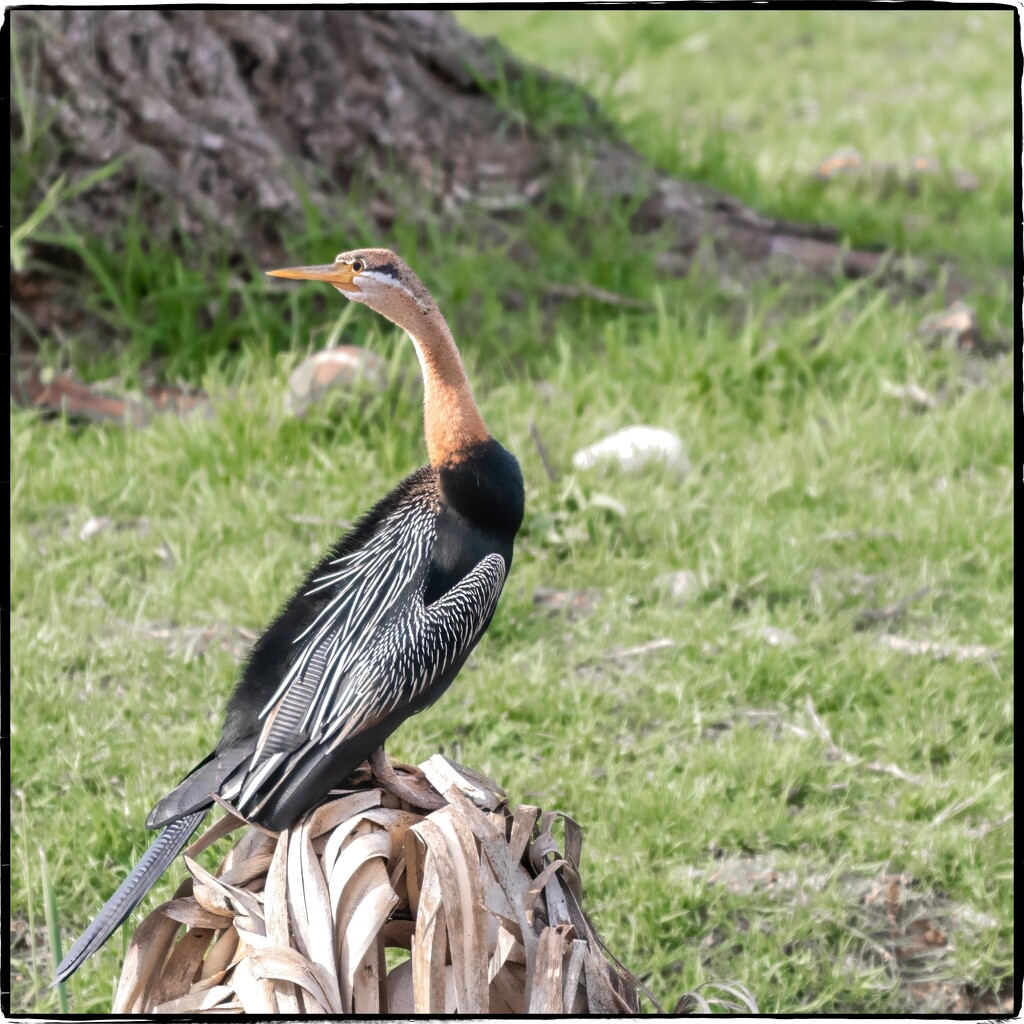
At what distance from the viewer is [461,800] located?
2014 millimetres

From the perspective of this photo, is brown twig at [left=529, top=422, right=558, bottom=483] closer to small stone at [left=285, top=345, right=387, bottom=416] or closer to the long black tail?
small stone at [left=285, top=345, right=387, bottom=416]

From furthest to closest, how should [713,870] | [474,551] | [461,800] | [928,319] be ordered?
1. [928,319]
2. [713,870]
3. [474,551]
4. [461,800]

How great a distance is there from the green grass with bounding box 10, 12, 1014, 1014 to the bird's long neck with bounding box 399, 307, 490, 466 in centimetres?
122

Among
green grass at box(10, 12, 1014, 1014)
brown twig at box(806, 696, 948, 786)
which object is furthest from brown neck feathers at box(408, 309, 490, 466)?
brown twig at box(806, 696, 948, 786)

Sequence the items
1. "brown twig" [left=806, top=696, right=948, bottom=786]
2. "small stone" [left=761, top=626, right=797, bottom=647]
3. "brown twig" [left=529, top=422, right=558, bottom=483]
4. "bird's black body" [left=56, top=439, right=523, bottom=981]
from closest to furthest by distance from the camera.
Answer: "bird's black body" [left=56, top=439, right=523, bottom=981]
"brown twig" [left=806, top=696, right=948, bottom=786]
"small stone" [left=761, top=626, right=797, bottom=647]
"brown twig" [left=529, top=422, right=558, bottom=483]

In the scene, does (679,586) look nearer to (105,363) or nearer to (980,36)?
(105,363)

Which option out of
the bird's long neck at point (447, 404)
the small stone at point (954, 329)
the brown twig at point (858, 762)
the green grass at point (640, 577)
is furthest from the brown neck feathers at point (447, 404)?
the small stone at point (954, 329)

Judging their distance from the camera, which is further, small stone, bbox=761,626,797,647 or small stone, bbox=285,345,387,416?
small stone, bbox=285,345,387,416

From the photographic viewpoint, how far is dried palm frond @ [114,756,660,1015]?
188 centimetres

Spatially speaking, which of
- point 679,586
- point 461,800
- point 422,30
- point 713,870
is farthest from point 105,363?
point 461,800

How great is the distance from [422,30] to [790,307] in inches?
72.3

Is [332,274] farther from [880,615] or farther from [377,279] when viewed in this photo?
[880,615]

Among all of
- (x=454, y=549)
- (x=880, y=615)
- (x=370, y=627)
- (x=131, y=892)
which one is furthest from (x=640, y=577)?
(x=131, y=892)

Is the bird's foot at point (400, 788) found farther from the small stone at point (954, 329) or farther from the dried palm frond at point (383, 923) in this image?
the small stone at point (954, 329)
